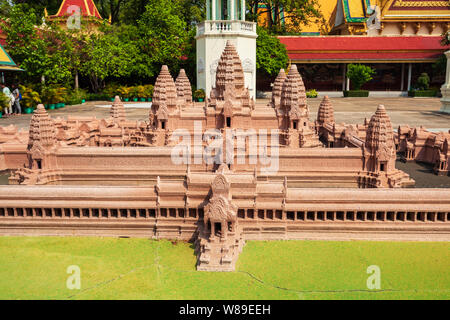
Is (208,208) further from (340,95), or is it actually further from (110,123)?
(340,95)

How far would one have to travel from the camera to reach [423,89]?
203 feet

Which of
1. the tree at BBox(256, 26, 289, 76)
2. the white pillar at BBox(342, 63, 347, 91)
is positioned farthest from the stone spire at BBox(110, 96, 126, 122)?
the white pillar at BBox(342, 63, 347, 91)

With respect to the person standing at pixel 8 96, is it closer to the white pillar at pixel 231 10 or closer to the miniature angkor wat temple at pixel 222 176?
the miniature angkor wat temple at pixel 222 176

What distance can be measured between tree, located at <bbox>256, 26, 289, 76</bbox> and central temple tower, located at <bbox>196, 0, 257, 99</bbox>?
17.7 ft

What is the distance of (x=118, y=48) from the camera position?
53.8m

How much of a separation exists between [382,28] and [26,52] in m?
49.3

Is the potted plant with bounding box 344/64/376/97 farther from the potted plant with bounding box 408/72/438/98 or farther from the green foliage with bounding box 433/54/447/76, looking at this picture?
the green foliage with bounding box 433/54/447/76

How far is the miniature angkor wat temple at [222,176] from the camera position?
1385 cm

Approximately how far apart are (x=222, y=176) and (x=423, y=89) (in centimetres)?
5732

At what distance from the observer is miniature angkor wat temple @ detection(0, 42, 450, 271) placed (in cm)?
1385

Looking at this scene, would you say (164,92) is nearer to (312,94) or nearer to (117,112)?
(117,112)

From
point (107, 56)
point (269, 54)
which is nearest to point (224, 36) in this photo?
point (269, 54)

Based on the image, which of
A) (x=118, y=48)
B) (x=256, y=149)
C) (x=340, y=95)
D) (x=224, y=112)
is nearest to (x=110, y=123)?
(x=224, y=112)
